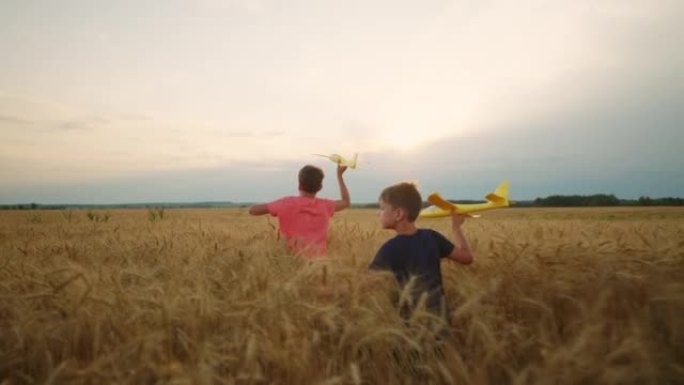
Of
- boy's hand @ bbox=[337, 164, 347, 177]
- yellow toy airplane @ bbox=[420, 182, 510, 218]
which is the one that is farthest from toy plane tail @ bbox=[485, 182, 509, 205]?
boy's hand @ bbox=[337, 164, 347, 177]

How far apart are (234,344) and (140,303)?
88cm

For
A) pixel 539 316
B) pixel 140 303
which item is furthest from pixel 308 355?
pixel 539 316

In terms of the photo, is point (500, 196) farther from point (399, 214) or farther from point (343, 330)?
point (343, 330)

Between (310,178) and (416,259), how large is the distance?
6.96 feet

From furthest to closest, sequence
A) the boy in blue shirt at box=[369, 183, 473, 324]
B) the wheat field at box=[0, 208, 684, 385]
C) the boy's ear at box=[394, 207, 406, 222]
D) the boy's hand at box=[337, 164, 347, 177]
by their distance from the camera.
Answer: the boy's hand at box=[337, 164, 347, 177]
the boy's ear at box=[394, 207, 406, 222]
the boy in blue shirt at box=[369, 183, 473, 324]
the wheat field at box=[0, 208, 684, 385]

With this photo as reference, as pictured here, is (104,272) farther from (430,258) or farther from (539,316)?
(539,316)

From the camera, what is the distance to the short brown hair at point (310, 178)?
464 centimetres

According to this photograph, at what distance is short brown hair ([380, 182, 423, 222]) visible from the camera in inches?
115

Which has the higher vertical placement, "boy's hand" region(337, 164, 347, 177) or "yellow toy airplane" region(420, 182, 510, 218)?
"boy's hand" region(337, 164, 347, 177)

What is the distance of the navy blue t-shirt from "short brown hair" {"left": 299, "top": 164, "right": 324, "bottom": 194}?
196cm

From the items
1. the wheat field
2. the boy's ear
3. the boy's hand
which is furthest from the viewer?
the boy's hand

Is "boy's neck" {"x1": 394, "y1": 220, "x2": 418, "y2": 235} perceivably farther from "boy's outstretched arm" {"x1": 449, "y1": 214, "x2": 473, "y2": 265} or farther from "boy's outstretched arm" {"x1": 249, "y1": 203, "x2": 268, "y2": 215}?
"boy's outstretched arm" {"x1": 249, "y1": 203, "x2": 268, "y2": 215}

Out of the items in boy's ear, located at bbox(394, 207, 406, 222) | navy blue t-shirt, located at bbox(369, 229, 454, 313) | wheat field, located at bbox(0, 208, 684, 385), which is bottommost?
wheat field, located at bbox(0, 208, 684, 385)

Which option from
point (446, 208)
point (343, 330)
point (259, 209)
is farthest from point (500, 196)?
point (259, 209)
